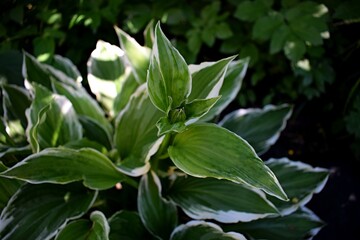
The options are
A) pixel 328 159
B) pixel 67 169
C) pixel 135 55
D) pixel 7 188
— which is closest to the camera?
pixel 67 169

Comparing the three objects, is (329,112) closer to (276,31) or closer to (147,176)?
(276,31)

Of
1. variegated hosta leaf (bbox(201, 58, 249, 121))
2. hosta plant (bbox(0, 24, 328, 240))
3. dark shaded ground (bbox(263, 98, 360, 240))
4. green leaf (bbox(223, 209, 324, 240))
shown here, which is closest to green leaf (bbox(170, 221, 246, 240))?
hosta plant (bbox(0, 24, 328, 240))

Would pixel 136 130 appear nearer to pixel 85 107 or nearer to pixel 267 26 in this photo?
pixel 85 107

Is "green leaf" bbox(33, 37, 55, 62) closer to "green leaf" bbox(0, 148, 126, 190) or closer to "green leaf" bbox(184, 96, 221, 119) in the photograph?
"green leaf" bbox(0, 148, 126, 190)

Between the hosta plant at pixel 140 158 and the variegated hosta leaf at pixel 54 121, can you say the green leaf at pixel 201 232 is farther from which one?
the variegated hosta leaf at pixel 54 121

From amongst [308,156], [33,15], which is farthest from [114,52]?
[308,156]

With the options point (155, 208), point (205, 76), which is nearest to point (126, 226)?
point (155, 208)

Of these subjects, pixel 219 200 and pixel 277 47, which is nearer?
pixel 219 200

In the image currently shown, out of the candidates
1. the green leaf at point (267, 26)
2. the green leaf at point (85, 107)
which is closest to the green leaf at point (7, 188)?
the green leaf at point (85, 107)
